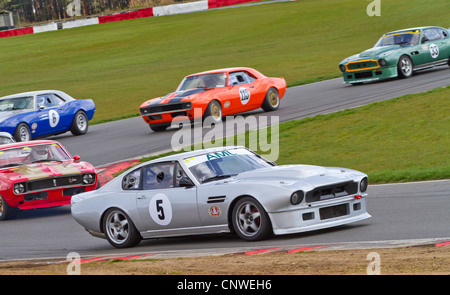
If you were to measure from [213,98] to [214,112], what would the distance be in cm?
37

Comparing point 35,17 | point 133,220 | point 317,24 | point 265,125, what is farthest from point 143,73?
point 35,17

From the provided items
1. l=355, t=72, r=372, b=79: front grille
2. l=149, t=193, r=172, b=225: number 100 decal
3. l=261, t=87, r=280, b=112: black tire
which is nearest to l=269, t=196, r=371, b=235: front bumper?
l=149, t=193, r=172, b=225: number 100 decal

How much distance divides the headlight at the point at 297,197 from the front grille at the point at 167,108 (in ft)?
34.9

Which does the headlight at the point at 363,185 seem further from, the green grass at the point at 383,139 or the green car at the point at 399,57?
the green car at the point at 399,57

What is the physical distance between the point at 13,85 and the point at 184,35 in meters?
16.4

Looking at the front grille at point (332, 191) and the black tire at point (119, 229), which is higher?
the front grille at point (332, 191)

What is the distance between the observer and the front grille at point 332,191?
8.10m

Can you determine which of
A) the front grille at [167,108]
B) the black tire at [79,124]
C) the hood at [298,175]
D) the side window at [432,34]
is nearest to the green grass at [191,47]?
the black tire at [79,124]

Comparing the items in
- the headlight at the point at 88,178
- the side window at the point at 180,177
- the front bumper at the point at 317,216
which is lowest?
the headlight at the point at 88,178

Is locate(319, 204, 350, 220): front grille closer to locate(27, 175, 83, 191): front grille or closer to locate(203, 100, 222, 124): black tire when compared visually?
locate(27, 175, 83, 191): front grille

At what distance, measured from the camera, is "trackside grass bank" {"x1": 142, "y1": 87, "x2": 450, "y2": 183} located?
1259 cm
